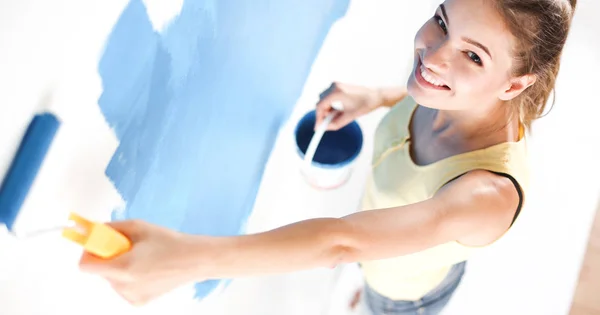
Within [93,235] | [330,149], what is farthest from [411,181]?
[93,235]

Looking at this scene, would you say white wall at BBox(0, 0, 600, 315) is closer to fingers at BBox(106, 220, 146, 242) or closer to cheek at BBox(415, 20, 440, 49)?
fingers at BBox(106, 220, 146, 242)

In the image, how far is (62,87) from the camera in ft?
1.66

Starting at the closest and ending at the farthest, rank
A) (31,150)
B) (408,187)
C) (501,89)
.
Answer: (31,150)
(501,89)
(408,187)

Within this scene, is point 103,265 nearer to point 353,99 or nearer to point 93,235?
point 93,235

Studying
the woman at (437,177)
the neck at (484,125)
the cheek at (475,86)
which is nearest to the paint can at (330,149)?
the woman at (437,177)

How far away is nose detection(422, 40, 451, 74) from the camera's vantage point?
2.34 feet

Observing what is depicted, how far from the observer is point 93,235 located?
0.49 m

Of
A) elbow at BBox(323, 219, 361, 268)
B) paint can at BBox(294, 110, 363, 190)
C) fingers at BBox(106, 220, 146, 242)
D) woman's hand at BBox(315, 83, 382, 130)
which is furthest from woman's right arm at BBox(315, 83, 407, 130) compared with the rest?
fingers at BBox(106, 220, 146, 242)

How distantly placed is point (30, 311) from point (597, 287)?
1288 millimetres

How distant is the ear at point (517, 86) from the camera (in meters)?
0.69

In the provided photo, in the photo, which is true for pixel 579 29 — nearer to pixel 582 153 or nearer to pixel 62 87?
pixel 582 153

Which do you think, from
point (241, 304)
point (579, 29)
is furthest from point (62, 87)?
point (579, 29)

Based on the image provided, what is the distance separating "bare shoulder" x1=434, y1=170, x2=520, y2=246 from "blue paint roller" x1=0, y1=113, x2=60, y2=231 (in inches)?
17.4

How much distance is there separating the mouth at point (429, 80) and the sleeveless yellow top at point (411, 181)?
4.2 inches
